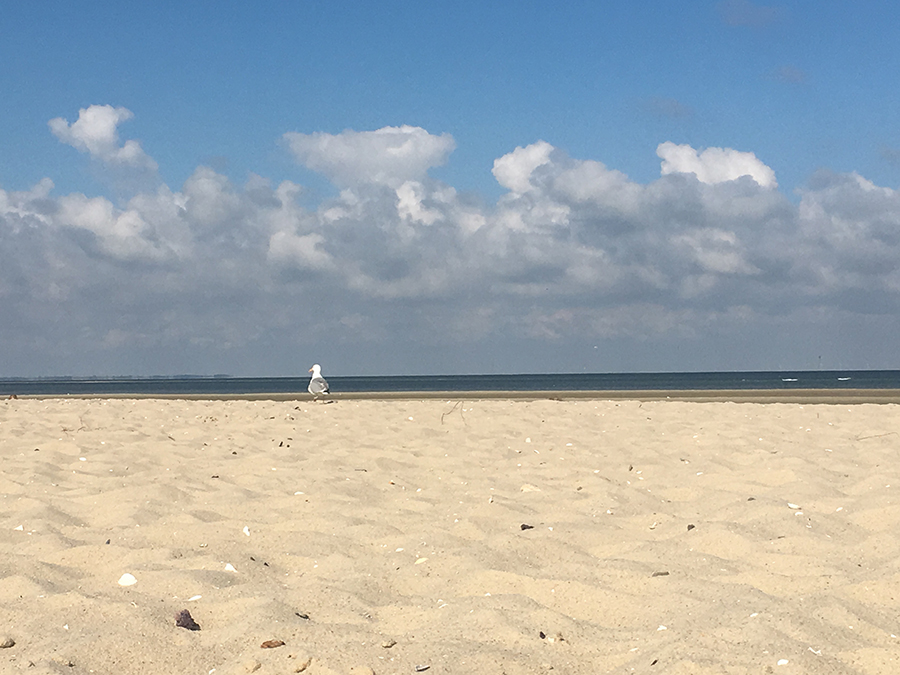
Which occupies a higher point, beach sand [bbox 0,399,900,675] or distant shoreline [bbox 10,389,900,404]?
distant shoreline [bbox 10,389,900,404]

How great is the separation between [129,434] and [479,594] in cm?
596

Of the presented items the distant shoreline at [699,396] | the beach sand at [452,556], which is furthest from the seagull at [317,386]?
the beach sand at [452,556]

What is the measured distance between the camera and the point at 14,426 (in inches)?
356

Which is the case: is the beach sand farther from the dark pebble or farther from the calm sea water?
the calm sea water

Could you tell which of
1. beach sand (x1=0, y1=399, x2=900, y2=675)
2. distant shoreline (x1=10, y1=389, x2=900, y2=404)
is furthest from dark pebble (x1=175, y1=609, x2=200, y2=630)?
distant shoreline (x1=10, y1=389, x2=900, y2=404)

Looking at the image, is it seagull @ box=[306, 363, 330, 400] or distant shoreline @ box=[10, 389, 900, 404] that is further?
seagull @ box=[306, 363, 330, 400]

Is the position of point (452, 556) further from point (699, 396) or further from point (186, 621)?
point (699, 396)

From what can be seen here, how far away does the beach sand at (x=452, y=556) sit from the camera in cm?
271

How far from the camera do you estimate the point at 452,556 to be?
3.87 meters

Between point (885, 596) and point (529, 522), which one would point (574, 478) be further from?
point (885, 596)

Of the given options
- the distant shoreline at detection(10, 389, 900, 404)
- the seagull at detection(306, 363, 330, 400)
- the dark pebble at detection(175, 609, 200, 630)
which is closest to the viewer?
the dark pebble at detection(175, 609, 200, 630)

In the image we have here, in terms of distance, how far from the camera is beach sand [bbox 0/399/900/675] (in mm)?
2707

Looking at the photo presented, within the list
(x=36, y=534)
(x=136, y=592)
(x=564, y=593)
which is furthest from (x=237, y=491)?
(x=564, y=593)

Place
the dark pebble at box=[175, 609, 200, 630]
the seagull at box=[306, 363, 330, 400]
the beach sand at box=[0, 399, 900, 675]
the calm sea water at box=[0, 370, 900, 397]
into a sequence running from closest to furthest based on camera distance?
the beach sand at box=[0, 399, 900, 675] → the dark pebble at box=[175, 609, 200, 630] → the seagull at box=[306, 363, 330, 400] → the calm sea water at box=[0, 370, 900, 397]
